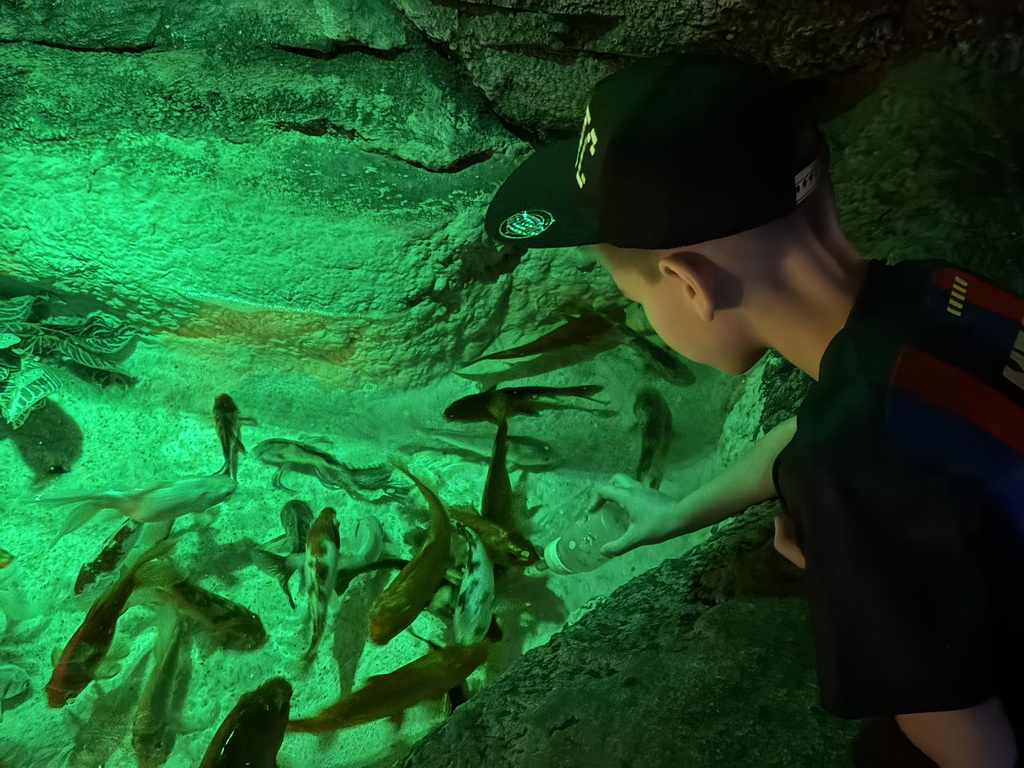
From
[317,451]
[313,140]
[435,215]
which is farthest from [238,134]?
[317,451]

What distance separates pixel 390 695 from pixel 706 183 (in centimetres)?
190

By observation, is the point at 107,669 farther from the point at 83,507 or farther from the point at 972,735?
the point at 972,735

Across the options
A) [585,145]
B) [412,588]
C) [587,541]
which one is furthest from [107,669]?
[585,145]

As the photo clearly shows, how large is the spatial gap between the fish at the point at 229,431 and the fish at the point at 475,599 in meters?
1.15

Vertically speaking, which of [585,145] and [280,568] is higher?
[585,145]

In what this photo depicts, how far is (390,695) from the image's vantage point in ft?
7.04

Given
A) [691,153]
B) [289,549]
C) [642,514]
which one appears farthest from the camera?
[289,549]

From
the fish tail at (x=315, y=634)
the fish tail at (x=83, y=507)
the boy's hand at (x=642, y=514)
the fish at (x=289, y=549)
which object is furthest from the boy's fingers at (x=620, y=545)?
the fish tail at (x=83, y=507)

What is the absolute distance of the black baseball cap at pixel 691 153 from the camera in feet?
3.55

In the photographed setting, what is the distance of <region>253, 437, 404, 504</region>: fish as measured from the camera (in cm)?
279

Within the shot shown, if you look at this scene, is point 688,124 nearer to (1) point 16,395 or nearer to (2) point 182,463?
(2) point 182,463

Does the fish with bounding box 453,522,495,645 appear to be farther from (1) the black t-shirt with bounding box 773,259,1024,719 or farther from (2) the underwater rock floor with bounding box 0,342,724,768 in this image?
(1) the black t-shirt with bounding box 773,259,1024,719

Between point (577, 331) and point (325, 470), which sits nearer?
point (325, 470)

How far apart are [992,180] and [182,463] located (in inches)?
132
